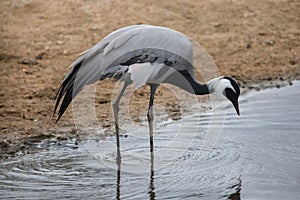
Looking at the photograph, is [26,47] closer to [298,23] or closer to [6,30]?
[6,30]

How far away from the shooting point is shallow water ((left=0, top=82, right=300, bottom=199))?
216 inches

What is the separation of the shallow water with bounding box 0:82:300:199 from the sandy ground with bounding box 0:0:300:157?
54 centimetres

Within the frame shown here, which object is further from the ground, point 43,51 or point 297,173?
point 43,51

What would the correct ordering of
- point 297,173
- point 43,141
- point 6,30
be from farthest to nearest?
point 6,30
point 43,141
point 297,173

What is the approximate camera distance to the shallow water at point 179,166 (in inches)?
216

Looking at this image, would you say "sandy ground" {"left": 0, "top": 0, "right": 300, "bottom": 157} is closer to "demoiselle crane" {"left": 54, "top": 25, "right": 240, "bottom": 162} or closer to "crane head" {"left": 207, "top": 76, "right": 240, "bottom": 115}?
"demoiselle crane" {"left": 54, "top": 25, "right": 240, "bottom": 162}

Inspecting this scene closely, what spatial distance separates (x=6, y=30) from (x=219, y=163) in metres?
5.36

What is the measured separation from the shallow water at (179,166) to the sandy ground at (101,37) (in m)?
0.54

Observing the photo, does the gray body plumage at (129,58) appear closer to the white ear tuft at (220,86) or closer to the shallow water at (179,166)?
the white ear tuft at (220,86)

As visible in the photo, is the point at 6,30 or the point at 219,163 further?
the point at 6,30

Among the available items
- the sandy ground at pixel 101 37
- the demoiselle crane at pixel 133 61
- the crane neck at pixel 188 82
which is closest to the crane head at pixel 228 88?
the demoiselle crane at pixel 133 61

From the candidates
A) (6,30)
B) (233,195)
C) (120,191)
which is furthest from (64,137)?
(6,30)

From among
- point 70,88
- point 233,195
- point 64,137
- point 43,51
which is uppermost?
point 43,51

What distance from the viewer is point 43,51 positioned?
31.8ft
